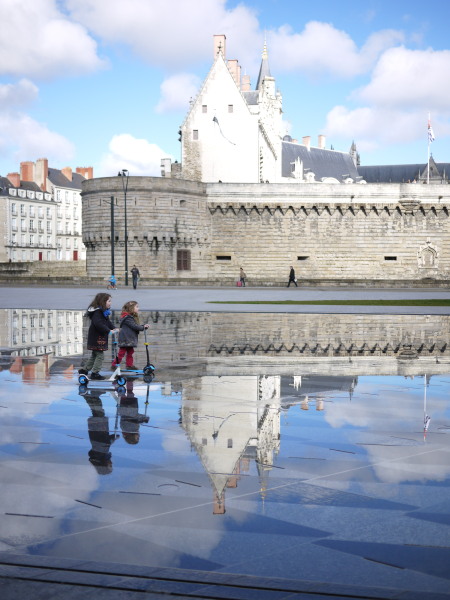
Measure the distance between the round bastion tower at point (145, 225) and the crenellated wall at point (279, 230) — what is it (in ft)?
0.23

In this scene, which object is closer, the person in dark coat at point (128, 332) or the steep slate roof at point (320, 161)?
the person in dark coat at point (128, 332)

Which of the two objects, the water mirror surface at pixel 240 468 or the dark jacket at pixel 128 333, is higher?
the dark jacket at pixel 128 333

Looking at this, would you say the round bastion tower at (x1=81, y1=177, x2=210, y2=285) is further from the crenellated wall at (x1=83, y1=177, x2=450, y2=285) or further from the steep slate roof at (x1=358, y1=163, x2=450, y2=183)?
the steep slate roof at (x1=358, y1=163, x2=450, y2=183)

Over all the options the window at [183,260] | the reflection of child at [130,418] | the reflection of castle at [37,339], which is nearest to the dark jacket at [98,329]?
the reflection of castle at [37,339]

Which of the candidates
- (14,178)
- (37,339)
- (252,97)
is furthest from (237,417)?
(14,178)

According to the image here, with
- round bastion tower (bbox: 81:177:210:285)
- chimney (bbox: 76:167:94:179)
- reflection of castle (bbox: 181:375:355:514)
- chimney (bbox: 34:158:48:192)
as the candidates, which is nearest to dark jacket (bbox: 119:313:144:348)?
reflection of castle (bbox: 181:375:355:514)

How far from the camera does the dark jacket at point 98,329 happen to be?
32.3 ft

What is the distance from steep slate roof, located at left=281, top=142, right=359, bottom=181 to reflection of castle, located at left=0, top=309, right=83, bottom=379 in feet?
203

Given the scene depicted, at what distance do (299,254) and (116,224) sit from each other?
13.3 m

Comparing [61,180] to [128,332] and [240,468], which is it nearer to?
[128,332]

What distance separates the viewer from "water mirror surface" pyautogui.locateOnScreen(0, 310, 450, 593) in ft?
13.1

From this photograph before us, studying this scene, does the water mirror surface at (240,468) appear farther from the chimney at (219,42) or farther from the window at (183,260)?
the chimney at (219,42)

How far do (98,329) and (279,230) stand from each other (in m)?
48.6

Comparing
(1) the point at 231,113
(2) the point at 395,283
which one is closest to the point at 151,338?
(2) the point at 395,283
